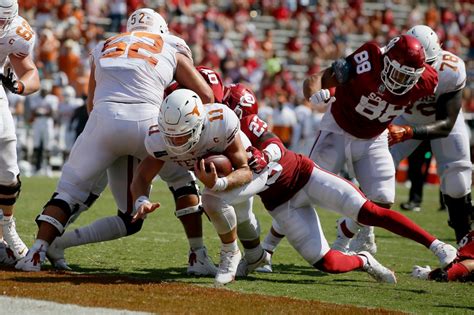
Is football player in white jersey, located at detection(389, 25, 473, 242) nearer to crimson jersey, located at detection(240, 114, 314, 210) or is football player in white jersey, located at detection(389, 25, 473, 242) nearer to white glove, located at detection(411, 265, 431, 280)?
white glove, located at detection(411, 265, 431, 280)

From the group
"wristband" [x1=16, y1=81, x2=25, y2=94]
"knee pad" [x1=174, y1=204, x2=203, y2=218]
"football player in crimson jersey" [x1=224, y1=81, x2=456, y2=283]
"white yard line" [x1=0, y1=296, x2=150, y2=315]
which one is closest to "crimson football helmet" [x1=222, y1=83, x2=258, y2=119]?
"football player in crimson jersey" [x1=224, y1=81, x2=456, y2=283]

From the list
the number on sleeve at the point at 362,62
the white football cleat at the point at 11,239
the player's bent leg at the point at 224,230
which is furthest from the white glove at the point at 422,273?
the white football cleat at the point at 11,239

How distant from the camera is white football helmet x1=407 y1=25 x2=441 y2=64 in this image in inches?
275

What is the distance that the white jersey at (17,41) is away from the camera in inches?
Result: 243

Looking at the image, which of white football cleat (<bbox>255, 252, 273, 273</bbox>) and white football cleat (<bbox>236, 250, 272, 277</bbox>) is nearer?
white football cleat (<bbox>236, 250, 272, 277</bbox>)

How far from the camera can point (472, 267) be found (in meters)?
6.02

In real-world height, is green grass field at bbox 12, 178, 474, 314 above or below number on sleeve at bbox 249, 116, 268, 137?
below

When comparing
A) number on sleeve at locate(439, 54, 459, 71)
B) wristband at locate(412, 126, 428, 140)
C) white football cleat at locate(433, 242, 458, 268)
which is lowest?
white football cleat at locate(433, 242, 458, 268)

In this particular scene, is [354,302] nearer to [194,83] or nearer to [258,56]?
[194,83]

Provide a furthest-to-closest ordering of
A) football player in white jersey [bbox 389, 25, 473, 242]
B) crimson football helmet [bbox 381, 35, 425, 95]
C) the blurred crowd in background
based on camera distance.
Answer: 1. the blurred crowd in background
2. football player in white jersey [bbox 389, 25, 473, 242]
3. crimson football helmet [bbox 381, 35, 425, 95]

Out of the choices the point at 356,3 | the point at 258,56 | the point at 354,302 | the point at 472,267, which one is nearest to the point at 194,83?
the point at 354,302

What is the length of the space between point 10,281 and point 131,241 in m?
2.52

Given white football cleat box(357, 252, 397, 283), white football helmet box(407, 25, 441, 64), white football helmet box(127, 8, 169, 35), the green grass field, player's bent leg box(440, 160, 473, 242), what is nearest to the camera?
the green grass field

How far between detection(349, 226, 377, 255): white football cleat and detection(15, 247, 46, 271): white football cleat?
248cm
